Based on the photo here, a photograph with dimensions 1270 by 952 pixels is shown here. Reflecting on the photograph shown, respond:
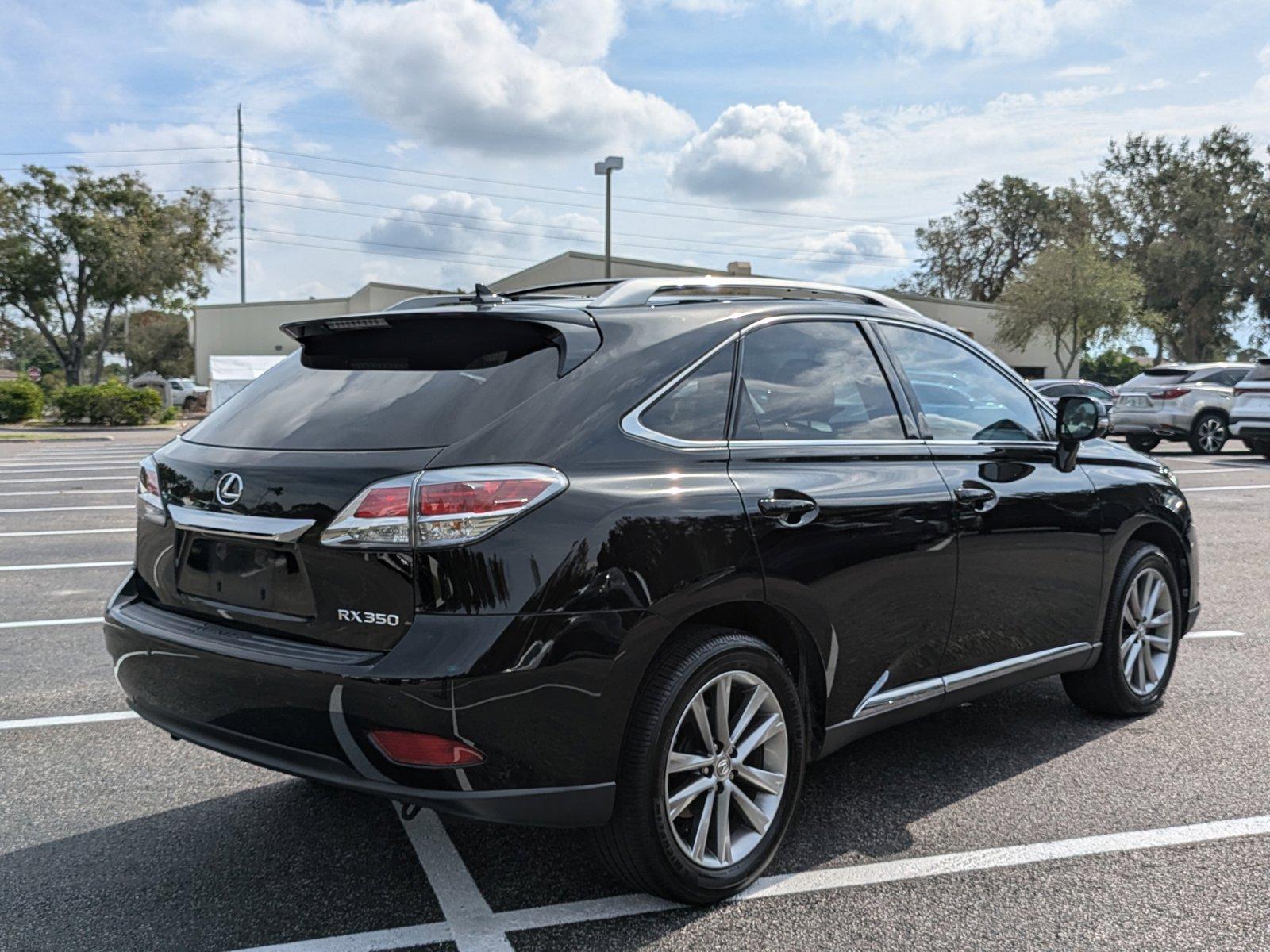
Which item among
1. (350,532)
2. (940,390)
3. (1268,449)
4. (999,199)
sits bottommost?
(1268,449)

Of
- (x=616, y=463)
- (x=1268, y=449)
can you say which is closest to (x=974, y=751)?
(x=616, y=463)

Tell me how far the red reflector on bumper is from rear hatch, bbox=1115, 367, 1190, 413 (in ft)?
69.4

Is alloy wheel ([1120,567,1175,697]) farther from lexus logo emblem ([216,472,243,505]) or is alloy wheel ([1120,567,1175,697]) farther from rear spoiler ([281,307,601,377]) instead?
lexus logo emblem ([216,472,243,505])

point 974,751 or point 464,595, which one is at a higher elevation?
point 464,595

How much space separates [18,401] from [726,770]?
3566cm

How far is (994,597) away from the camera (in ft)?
13.2

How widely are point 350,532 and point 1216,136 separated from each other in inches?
2516

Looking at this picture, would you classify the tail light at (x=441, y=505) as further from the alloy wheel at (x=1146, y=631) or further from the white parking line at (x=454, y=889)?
the alloy wheel at (x=1146, y=631)

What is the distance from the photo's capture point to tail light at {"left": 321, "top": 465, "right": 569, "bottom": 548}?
8.89ft

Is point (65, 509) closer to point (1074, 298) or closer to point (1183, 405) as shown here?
point (1183, 405)

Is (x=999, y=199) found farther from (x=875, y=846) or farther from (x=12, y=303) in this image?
(x=875, y=846)

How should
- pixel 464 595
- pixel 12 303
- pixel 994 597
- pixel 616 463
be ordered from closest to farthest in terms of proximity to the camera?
pixel 464 595 → pixel 616 463 → pixel 994 597 → pixel 12 303

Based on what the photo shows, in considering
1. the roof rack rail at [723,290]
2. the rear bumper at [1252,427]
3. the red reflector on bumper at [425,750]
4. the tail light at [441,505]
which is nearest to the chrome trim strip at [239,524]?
the tail light at [441,505]

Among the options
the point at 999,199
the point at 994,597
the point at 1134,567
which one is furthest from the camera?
the point at 999,199
